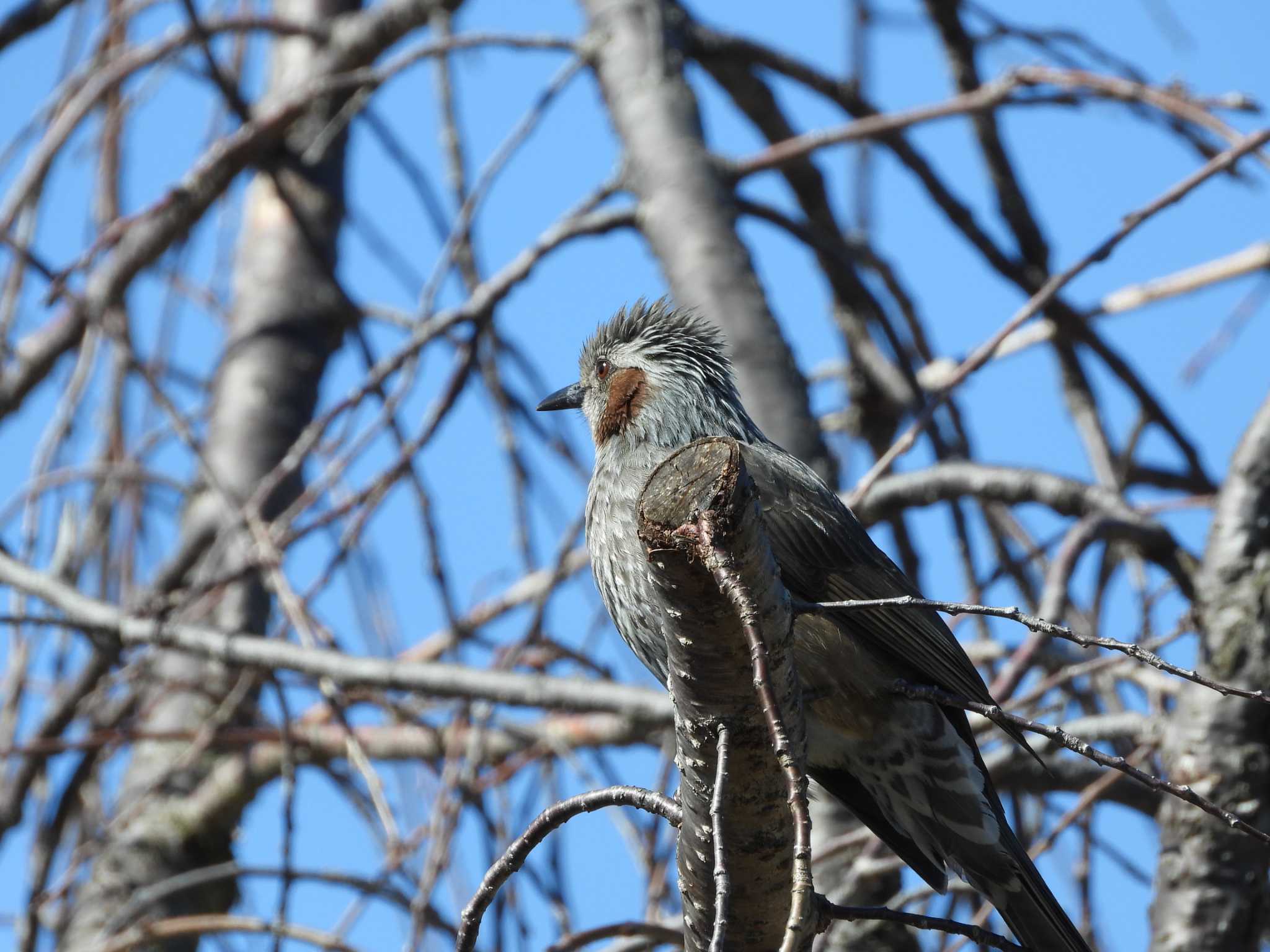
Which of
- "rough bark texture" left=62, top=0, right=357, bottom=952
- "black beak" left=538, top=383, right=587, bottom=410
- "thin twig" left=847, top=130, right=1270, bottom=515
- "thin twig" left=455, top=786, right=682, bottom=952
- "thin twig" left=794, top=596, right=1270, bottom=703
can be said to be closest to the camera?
"thin twig" left=794, top=596, right=1270, bottom=703

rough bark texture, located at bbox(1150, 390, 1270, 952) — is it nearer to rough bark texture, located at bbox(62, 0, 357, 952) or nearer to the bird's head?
the bird's head

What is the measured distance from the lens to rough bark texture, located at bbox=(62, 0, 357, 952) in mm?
4812

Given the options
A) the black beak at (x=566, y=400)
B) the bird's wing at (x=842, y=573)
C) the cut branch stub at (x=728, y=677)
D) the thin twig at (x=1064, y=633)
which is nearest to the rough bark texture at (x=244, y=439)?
the black beak at (x=566, y=400)

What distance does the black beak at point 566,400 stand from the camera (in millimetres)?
4289

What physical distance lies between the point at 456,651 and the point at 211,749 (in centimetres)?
138

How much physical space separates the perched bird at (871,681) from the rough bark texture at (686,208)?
48 centimetres

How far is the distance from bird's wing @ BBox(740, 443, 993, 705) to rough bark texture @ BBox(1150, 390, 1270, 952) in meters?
0.49

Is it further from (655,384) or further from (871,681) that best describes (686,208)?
(871,681)

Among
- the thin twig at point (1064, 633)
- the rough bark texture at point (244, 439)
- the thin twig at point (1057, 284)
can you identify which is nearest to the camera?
the thin twig at point (1064, 633)

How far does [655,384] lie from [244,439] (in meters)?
2.32

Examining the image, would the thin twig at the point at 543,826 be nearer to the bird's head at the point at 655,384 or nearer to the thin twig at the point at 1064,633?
the thin twig at the point at 1064,633

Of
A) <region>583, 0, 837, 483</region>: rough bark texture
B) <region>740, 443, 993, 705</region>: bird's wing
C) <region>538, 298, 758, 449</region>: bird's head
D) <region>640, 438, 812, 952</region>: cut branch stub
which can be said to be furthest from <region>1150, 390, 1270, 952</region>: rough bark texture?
<region>640, 438, 812, 952</region>: cut branch stub

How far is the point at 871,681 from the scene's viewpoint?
3266 mm

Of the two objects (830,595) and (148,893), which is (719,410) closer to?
Result: (830,595)
